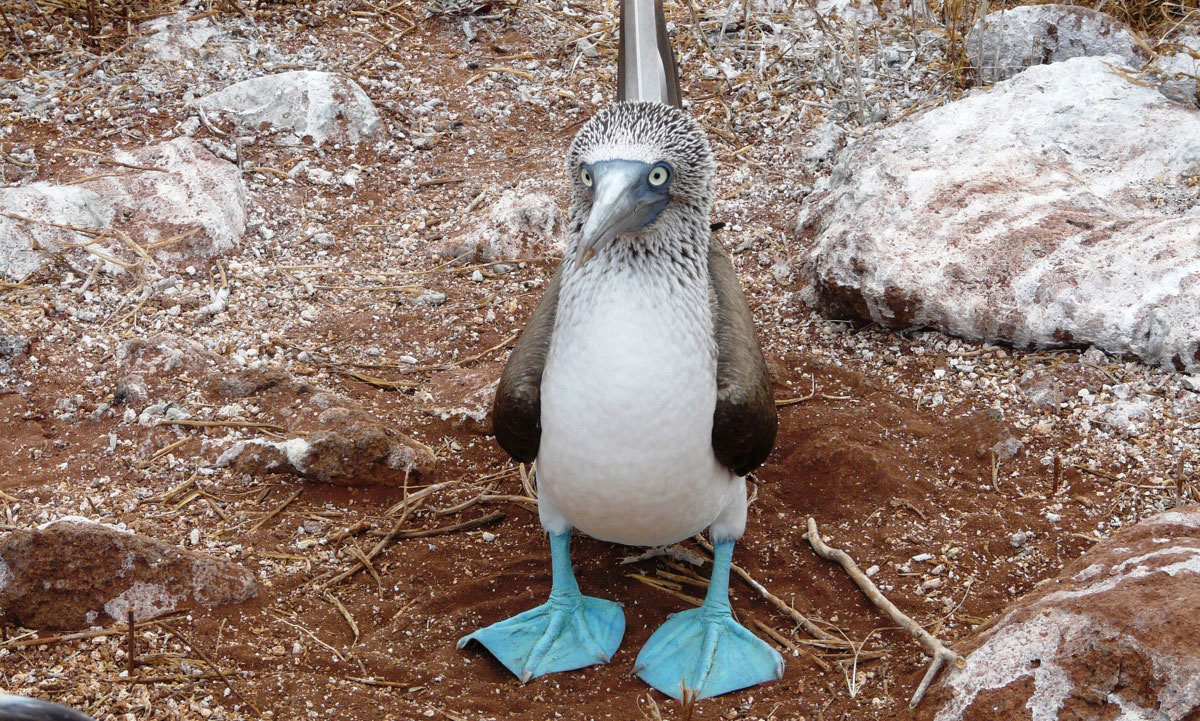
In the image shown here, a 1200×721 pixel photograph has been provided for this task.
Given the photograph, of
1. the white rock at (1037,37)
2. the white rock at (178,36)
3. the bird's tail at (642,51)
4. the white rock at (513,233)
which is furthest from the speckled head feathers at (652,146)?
the white rock at (178,36)

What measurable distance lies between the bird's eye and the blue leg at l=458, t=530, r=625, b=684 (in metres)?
1.08

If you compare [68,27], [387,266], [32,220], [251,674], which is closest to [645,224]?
[251,674]

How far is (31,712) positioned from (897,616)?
7.48ft

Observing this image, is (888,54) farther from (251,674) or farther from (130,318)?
(251,674)

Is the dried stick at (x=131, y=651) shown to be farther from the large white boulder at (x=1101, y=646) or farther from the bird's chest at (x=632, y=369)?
the large white boulder at (x=1101, y=646)

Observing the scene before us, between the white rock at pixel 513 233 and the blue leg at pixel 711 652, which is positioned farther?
the white rock at pixel 513 233

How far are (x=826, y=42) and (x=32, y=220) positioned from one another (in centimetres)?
398

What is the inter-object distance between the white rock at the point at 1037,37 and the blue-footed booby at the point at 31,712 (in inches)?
199

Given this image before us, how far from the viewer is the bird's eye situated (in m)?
2.99

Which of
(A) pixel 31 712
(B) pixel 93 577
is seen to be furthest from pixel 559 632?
(A) pixel 31 712

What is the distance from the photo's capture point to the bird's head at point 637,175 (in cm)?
283

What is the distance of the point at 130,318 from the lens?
14.7 ft

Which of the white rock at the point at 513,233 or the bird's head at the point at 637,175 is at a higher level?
the bird's head at the point at 637,175

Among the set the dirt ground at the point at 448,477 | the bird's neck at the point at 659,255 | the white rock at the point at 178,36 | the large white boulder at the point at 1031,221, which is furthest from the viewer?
the white rock at the point at 178,36
